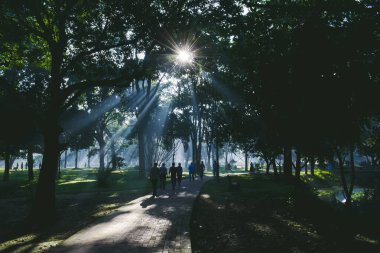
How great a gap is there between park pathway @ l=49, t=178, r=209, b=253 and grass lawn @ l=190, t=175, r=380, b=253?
58 cm

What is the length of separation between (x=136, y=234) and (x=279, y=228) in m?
4.46

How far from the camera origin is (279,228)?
32.0ft

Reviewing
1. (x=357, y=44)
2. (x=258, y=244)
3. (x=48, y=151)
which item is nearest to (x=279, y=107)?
(x=357, y=44)

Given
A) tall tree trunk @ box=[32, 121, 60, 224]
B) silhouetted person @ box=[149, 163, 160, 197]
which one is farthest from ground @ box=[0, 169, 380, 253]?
silhouetted person @ box=[149, 163, 160, 197]

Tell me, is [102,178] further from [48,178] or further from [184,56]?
[184,56]

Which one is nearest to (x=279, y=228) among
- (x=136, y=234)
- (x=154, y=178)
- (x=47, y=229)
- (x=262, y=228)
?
(x=262, y=228)

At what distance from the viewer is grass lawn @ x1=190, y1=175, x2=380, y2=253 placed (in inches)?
312

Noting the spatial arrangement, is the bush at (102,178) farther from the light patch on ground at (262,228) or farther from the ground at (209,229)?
the light patch on ground at (262,228)

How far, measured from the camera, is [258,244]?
25.6 ft

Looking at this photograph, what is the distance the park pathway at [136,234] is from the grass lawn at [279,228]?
579 mm

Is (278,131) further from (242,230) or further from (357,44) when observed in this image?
(357,44)

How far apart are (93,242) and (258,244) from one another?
3.98 metres

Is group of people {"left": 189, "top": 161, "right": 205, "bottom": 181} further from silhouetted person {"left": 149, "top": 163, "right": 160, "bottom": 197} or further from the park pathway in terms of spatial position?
the park pathway

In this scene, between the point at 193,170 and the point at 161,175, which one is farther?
the point at 193,170
